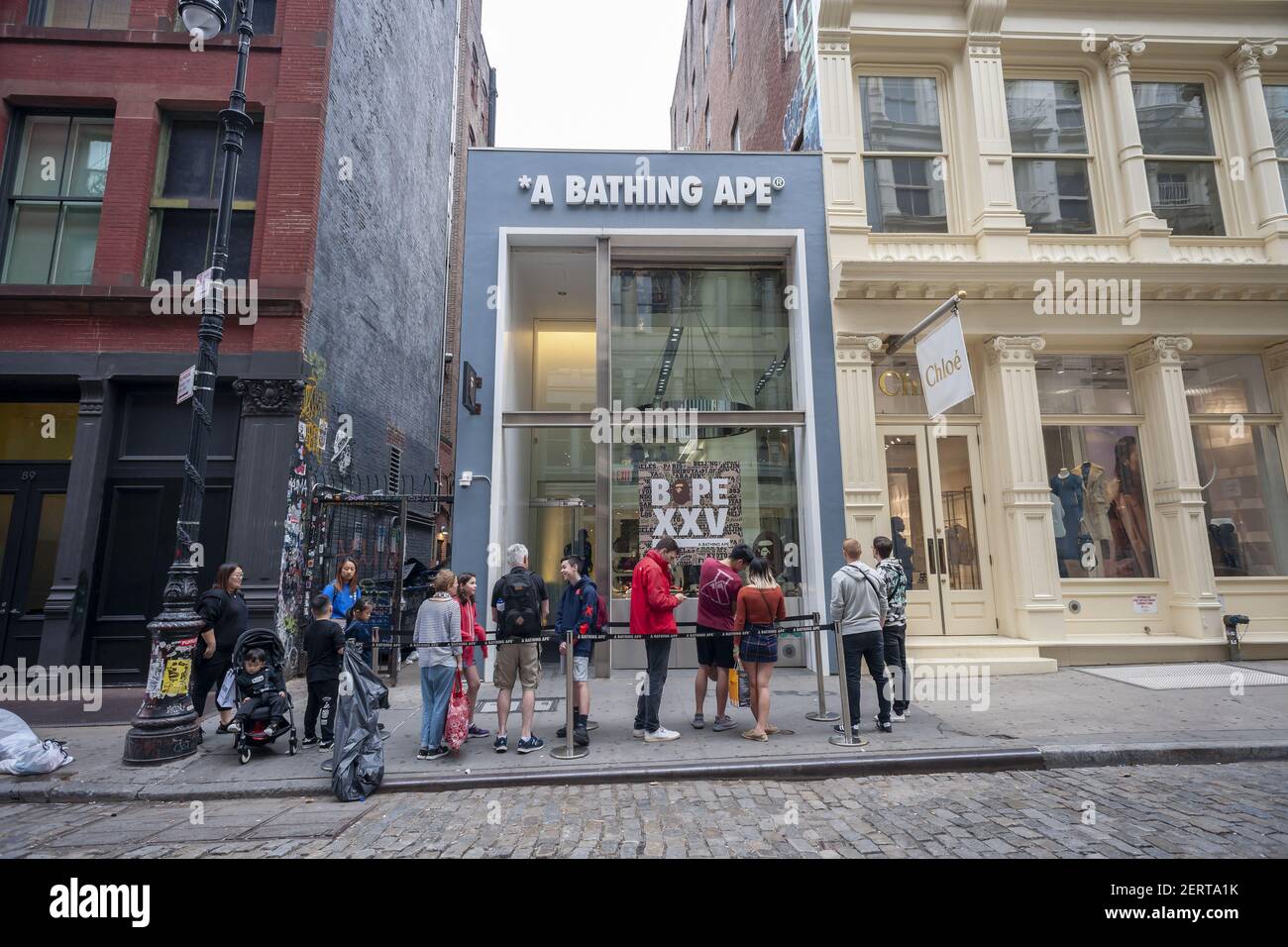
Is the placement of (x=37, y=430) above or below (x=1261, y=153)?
below

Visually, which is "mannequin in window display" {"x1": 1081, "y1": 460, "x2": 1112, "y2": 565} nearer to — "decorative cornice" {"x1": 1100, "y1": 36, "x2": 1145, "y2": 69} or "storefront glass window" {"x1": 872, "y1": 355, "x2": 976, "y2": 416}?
"storefront glass window" {"x1": 872, "y1": 355, "x2": 976, "y2": 416}

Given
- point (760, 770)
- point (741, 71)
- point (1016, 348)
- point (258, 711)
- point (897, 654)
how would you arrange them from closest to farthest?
point (760, 770), point (258, 711), point (897, 654), point (1016, 348), point (741, 71)

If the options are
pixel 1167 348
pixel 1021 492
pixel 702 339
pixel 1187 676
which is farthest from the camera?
pixel 702 339

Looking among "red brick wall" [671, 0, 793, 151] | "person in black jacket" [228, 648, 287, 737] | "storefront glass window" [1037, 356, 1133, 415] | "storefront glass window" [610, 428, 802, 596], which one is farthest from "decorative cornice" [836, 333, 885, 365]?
"person in black jacket" [228, 648, 287, 737]

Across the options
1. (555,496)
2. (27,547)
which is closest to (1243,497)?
(555,496)

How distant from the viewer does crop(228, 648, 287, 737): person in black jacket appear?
6.10m

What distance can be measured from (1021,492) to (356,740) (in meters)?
9.50

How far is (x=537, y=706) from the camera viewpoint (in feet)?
26.1

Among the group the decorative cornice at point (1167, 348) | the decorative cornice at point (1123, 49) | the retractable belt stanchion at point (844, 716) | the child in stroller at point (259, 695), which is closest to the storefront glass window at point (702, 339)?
the retractable belt stanchion at point (844, 716)

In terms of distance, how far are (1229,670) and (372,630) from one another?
1148cm

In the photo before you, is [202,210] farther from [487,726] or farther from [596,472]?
[487,726]

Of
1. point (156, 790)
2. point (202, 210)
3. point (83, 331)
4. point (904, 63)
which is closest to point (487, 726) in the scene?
point (156, 790)

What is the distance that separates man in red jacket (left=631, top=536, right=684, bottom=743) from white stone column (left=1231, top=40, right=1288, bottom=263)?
38.3ft

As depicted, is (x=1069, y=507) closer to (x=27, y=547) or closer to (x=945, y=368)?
(x=945, y=368)
